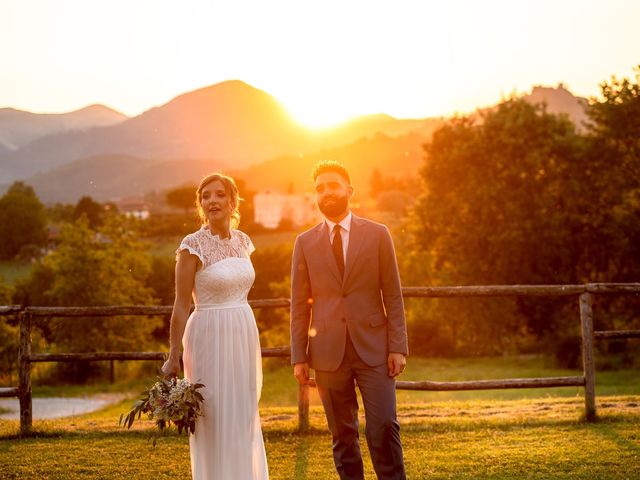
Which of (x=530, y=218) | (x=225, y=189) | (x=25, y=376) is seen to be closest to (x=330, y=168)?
(x=225, y=189)

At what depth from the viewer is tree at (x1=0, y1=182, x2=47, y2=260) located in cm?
6731

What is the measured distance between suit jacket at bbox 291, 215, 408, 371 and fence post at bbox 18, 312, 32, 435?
4.76 m

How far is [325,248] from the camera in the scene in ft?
15.2

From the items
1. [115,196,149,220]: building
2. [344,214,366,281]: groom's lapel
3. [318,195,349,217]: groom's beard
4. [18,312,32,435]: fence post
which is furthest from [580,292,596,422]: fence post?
[115,196,149,220]: building

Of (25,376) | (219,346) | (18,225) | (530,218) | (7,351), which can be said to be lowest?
(7,351)

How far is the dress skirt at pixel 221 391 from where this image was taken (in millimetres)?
4805

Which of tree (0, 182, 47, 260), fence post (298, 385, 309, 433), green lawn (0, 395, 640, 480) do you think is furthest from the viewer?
tree (0, 182, 47, 260)

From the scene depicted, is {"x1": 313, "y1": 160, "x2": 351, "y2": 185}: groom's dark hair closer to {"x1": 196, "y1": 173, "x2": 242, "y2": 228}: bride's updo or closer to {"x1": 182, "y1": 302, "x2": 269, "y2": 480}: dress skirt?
{"x1": 196, "y1": 173, "x2": 242, "y2": 228}: bride's updo

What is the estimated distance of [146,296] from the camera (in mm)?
38844

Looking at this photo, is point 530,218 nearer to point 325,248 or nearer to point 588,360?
point 588,360

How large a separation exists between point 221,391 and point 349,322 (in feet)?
3.50

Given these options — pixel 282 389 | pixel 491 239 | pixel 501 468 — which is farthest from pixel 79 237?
pixel 501 468

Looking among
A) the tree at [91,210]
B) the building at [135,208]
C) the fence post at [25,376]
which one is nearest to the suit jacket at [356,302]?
the fence post at [25,376]

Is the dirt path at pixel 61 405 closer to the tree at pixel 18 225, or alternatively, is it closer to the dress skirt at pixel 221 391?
the dress skirt at pixel 221 391
